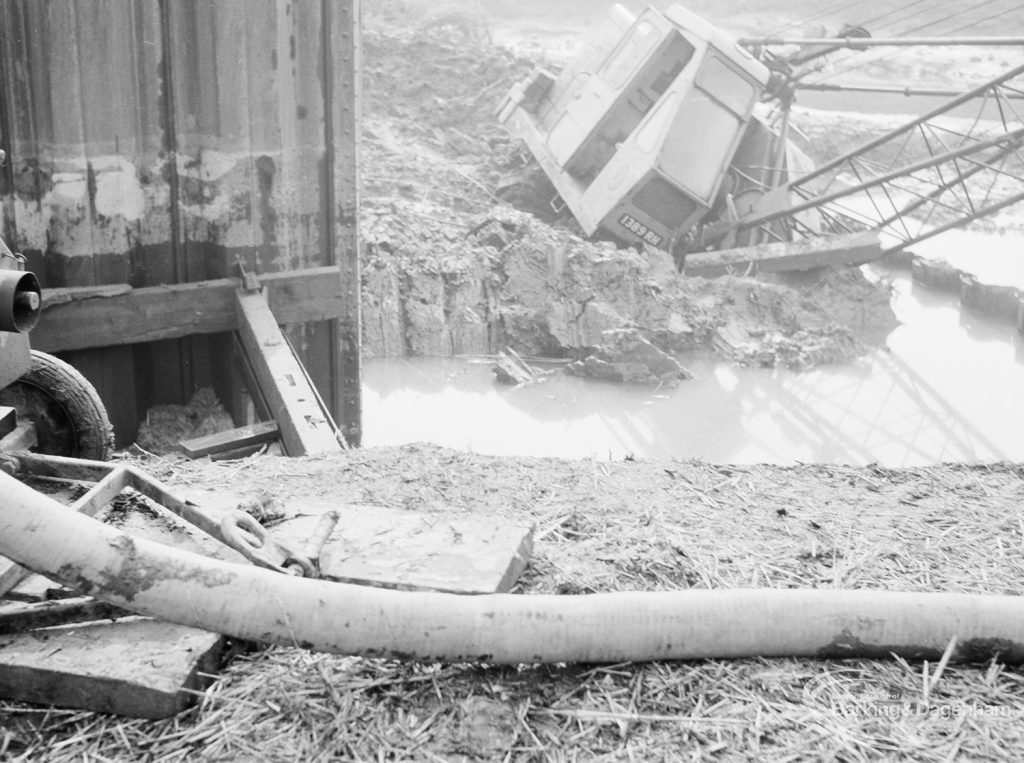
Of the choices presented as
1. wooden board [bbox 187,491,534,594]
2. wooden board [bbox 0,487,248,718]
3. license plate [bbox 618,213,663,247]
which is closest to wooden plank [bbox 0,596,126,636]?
wooden board [bbox 0,487,248,718]

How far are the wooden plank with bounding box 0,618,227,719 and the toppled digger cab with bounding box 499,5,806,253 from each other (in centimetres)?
1192

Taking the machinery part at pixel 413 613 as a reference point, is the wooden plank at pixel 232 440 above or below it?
below

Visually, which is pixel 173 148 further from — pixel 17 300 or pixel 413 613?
pixel 413 613

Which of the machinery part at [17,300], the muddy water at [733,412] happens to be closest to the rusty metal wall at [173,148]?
the machinery part at [17,300]

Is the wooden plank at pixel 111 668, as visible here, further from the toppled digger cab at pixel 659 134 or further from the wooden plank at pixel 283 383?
the toppled digger cab at pixel 659 134

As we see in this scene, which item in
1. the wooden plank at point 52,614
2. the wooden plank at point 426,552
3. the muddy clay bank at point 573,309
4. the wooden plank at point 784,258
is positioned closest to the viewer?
the wooden plank at point 52,614

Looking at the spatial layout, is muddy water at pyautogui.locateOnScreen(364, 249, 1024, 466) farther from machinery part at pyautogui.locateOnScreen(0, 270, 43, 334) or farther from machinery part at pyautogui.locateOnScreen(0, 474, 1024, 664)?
machinery part at pyautogui.locateOnScreen(0, 474, 1024, 664)

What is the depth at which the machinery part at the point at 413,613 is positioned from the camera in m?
2.55

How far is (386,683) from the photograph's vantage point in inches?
101

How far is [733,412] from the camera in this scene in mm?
11602

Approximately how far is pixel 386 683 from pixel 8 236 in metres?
4.00

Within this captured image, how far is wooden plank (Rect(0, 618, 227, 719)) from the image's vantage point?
97.5 inches

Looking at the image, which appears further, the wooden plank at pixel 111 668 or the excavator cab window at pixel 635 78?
the excavator cab window at pixel 635 78

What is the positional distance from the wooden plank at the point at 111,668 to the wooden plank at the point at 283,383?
7.19 ft
